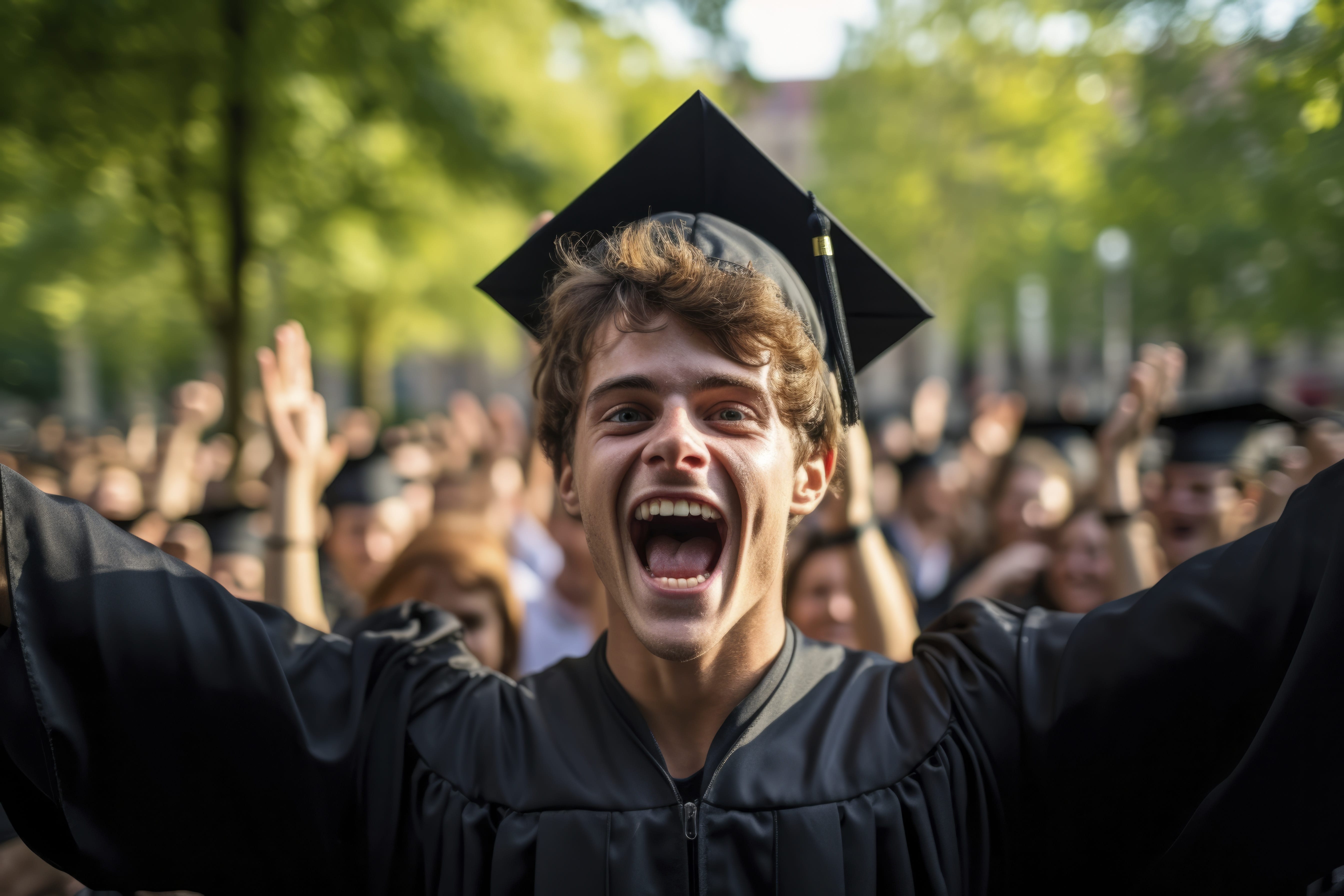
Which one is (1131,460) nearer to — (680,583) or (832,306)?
(832,306)

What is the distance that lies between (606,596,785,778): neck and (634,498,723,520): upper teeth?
223 mm

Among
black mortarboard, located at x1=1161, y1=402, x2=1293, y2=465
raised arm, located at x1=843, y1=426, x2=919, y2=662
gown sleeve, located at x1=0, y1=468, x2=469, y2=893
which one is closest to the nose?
gown sleeve, located at x1=0, y1=468, x2=469, y2=893

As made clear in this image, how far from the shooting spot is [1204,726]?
1607 millimetres

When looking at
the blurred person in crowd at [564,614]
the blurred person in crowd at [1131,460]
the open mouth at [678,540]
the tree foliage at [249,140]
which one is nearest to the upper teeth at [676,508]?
the open mouth at [678,540]

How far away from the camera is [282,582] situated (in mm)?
2625

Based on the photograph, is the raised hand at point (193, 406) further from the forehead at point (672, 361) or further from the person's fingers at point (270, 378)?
the forehead at point (672, 361)

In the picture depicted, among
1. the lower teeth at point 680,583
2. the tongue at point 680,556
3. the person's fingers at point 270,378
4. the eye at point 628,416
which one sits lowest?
the lower teeth at point 680,583

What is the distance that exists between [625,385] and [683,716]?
64 cm

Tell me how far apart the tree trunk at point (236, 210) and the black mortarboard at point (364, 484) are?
2.24 m

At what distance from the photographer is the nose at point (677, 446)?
67.5 inches

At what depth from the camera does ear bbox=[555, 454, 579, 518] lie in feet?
6.62

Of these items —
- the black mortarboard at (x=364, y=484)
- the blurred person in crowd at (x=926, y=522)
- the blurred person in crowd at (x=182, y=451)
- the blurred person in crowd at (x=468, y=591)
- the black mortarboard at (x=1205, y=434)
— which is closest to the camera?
the blurred person in crowd at (x=468, y=591)

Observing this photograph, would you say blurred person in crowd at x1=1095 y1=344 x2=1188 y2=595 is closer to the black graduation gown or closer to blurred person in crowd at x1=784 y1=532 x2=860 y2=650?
blurred person in crowd at x1=784 y1=532 x2=860 y2=650

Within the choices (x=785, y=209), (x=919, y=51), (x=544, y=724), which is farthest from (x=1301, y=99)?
(x=919, y=51)
